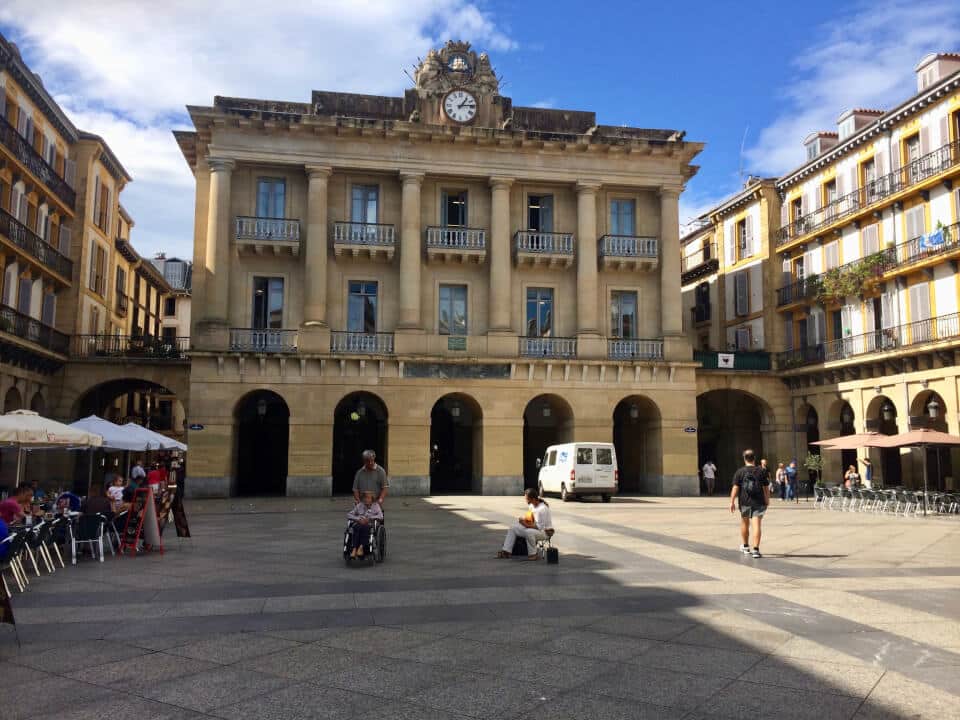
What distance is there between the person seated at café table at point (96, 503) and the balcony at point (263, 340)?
18530 millimetres

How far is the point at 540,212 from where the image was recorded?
3509 cm

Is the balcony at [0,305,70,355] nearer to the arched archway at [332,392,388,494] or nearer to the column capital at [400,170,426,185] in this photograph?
the arched archway at [332,392,388,494]

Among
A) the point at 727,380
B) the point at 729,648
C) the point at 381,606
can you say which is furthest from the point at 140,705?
the point at 727,380

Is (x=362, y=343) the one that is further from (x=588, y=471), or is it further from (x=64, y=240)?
(x=64, y=240)

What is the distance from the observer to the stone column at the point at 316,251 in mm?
31625

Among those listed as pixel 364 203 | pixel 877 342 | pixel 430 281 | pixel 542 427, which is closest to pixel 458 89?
pixel 364 203

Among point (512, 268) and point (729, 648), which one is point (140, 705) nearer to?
point (729, 648)

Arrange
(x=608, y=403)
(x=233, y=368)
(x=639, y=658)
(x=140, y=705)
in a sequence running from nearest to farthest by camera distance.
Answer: (x=140, y=705), (x=639, y=658), (x=233, y=368), (x=608, y=403)


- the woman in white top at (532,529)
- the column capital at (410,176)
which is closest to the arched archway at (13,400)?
the column capital at (410,176)

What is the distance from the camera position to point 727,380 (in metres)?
36.3

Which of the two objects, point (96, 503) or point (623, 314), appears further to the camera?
point (623, 314)

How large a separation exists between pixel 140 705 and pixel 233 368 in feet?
86.2

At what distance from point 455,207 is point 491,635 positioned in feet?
94.2

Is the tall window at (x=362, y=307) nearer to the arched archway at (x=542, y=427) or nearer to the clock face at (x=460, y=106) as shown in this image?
the arched archway at (x=542, y=427)
